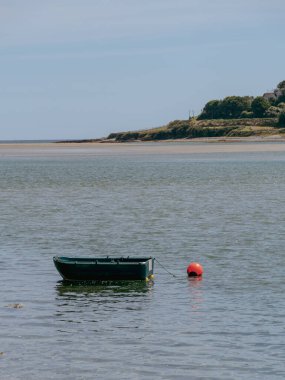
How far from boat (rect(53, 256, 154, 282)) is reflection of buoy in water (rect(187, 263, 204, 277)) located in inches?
59.6

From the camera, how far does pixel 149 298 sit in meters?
30.1

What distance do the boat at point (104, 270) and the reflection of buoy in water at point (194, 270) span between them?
1.51 m

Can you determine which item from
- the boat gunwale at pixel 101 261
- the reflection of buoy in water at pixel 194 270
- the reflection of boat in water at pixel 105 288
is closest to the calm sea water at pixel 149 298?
the reflection of boat in water at pixel 105 288

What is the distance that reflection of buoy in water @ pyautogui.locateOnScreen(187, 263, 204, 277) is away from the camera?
3347cm

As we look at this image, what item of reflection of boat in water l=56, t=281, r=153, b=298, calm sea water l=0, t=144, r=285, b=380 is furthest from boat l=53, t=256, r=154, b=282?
calm sea water l=0, t=144, r=285, b=380

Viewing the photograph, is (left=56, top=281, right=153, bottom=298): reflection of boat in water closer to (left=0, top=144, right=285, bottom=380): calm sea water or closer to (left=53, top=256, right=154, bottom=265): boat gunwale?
(left=0, top=144, right=285, bottom=380): calm sea water

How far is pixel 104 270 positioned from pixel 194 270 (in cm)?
333

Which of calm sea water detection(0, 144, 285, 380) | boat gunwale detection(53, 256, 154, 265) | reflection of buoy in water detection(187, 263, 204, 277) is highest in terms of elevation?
boat gunwale detection(53, 256, 154, 265)

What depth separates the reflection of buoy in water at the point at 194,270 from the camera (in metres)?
33.5

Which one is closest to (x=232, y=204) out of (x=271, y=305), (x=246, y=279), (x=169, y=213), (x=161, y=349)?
(x=169, y=213)

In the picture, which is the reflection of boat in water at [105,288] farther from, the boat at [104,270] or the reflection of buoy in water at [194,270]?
the reflection of buoy in water at [194,270]

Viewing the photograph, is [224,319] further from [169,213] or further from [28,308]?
[169,213]

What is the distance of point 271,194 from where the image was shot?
76500mm

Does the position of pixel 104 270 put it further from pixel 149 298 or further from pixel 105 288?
pixel 149 298
